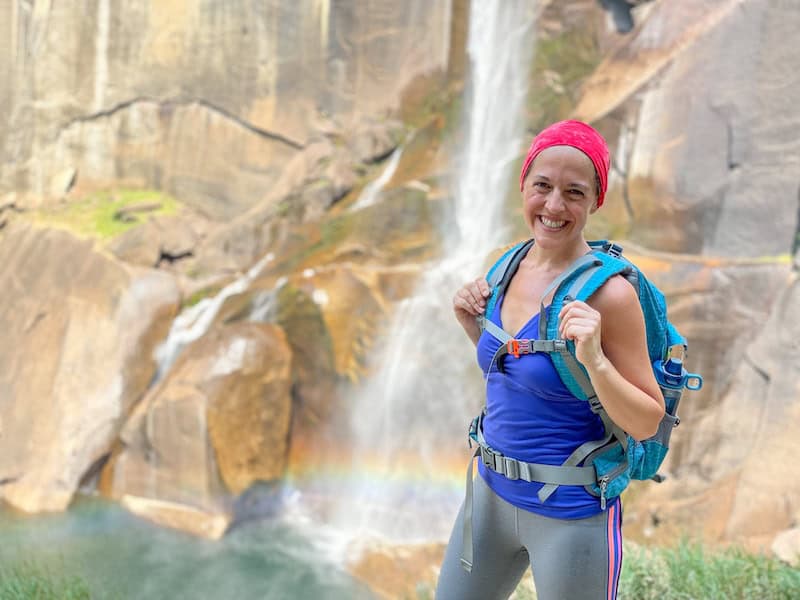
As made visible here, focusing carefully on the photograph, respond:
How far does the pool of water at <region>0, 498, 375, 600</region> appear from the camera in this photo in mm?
6270

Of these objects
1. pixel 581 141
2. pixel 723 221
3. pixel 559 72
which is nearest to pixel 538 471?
pixel 581 141

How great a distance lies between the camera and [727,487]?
5855 millimetres

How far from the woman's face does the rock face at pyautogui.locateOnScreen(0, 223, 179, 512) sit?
8.29 m

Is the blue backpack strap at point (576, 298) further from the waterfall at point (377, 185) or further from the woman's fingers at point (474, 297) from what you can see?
the waterfall at point (377, 185)

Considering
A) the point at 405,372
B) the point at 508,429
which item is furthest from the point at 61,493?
the point at 508,429

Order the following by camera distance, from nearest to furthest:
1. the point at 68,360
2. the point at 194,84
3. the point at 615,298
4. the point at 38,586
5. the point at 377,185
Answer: the point at 615,298, the point at 38,586, the point at 68,360, the point at 377,185, the point at 194,84

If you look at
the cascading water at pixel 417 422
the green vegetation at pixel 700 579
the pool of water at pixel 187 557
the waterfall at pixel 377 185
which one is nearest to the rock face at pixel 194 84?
the waterfall at pixel 377 185

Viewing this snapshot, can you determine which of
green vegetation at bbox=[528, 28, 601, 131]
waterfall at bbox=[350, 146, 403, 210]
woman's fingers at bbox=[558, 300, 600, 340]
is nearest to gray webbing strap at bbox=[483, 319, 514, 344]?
woman's fingers at bbox=[558, 300, 600, 340]

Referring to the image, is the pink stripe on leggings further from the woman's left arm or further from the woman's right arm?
the woman's right arm

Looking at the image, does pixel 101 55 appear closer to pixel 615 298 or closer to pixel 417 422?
pixel 417 422

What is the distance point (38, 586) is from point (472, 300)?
8.64 ft

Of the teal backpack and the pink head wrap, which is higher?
the pink head wrap

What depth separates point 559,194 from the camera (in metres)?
1.59

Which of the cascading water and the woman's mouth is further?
the cascading water
